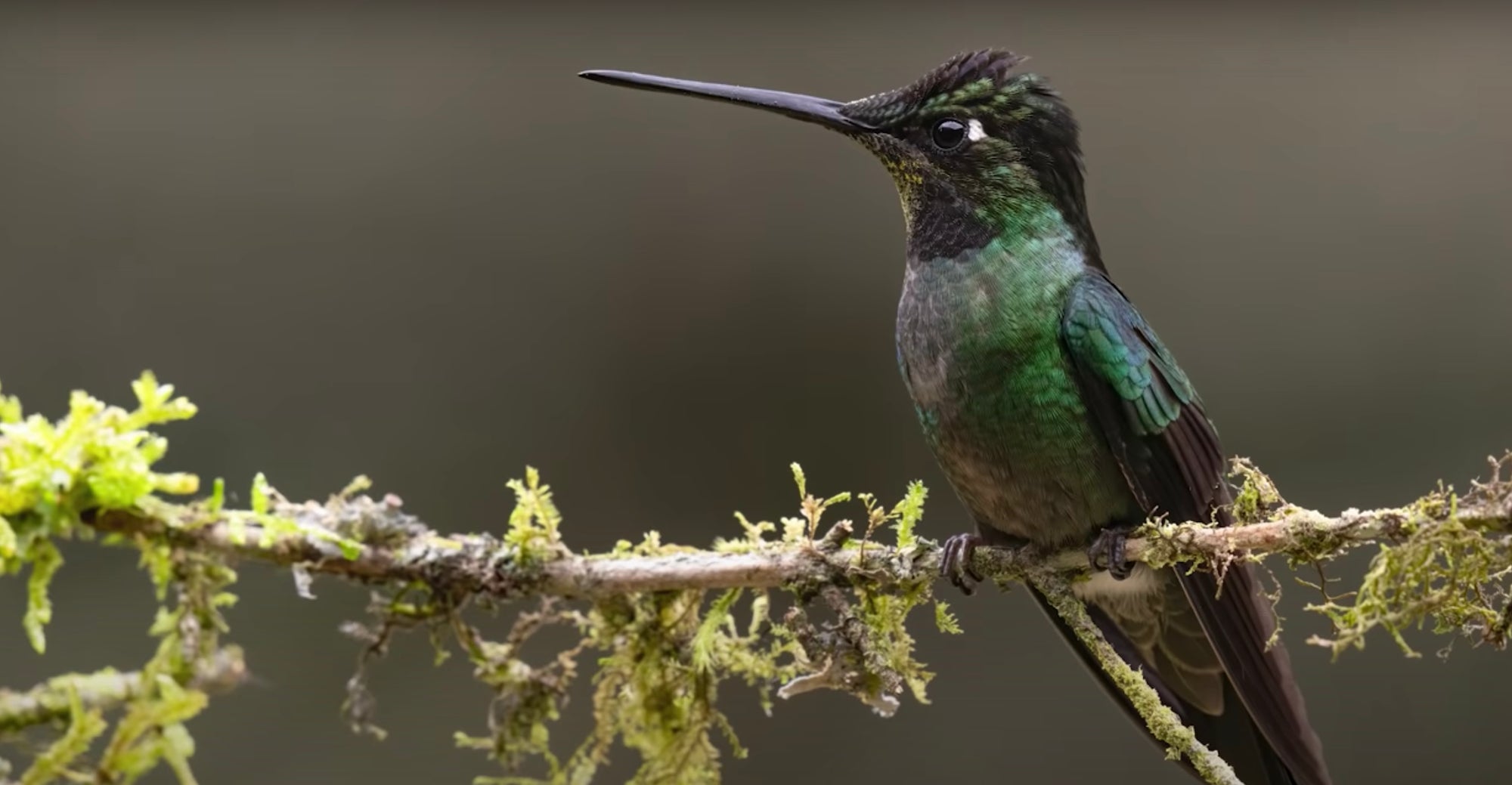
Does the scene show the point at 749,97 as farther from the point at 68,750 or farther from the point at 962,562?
the point at 68,750

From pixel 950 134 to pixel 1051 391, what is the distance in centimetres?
50

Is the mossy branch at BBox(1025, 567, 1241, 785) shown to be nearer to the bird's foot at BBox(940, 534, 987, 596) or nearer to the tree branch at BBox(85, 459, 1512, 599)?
the tree branch at BBox(85, 459, 1512, 599)

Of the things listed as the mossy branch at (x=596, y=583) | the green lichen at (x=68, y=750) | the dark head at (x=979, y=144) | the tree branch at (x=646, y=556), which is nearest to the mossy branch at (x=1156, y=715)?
the mossy branch at (x=596, y=583)

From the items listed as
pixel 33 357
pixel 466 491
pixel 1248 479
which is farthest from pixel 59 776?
pixel 33 357

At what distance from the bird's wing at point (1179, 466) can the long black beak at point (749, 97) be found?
0.50m

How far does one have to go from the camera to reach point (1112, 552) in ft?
6.56

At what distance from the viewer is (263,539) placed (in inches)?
62.9

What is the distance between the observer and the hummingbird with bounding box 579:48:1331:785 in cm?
204

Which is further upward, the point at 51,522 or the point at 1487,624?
the point at 51,522

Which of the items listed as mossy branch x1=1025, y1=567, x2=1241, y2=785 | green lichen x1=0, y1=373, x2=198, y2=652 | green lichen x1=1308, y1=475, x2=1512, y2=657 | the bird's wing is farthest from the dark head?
green lichen x1=0, y1=373, x2=198, y2=652

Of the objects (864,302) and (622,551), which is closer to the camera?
(622,551)

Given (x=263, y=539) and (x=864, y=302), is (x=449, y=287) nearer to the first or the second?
(x=864, y=302)

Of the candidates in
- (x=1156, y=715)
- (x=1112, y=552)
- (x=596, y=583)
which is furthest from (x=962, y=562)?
(x=596, y=583)

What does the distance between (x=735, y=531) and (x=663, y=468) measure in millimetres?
362
